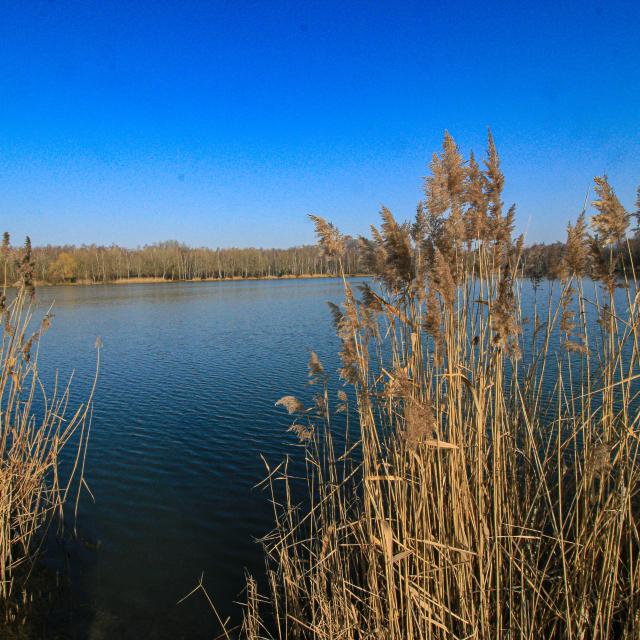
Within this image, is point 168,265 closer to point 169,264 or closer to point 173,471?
point 169,264

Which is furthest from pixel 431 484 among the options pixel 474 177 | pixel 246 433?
pixel 246 433

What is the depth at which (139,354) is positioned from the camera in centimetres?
2098

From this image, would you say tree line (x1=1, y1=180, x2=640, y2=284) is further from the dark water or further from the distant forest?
the dark water

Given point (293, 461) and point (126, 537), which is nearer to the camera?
point (126, 537)

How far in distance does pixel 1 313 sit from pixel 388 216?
429 centimetres

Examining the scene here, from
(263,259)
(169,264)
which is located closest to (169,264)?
(169,264)

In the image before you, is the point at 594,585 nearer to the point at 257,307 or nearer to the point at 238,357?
the point at 238,357

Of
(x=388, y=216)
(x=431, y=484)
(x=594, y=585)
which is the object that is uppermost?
(x=388, y=216)

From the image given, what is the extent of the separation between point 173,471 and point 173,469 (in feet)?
0.32

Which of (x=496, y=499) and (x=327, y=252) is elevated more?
(x=327, y=252)

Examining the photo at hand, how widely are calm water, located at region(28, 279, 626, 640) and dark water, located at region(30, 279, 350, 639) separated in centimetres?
2

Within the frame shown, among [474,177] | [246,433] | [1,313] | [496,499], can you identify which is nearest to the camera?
[496,499]

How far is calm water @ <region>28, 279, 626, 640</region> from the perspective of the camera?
577 cm

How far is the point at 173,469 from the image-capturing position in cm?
959
